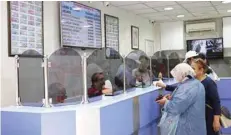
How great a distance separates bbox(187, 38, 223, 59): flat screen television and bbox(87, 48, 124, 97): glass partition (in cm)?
546

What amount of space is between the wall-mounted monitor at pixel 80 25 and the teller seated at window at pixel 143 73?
1346mm

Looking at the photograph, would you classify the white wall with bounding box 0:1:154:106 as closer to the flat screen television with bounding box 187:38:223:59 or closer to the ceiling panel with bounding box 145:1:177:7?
the ceiling panel with bounding box 145:1:177:7

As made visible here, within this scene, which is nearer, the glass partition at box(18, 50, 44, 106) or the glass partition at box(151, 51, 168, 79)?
the glass partition at box(18, 50, 44, 106)

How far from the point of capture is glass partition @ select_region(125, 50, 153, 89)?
3.14 meters

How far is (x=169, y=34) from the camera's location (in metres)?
8.14

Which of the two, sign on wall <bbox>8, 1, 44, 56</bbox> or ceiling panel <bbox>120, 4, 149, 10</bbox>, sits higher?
ceiling panel <bbox>120, 4, 149, 10</bbox>

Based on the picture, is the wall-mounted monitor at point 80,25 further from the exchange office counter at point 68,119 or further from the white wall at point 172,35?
the white wall at point 172,35

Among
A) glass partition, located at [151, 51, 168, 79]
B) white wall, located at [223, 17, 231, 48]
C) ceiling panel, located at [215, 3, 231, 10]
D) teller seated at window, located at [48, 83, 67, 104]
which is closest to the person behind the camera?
teller seated at window, located at [48, 83, 67, 104]

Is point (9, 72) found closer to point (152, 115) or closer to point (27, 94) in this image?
point (27, 94)

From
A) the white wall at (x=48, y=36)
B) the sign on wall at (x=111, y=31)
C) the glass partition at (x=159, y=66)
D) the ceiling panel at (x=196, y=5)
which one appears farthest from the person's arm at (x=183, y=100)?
the ceiling panel at (x=196, y=5)

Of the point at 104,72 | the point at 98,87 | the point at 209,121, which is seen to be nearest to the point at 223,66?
the point at 209,121

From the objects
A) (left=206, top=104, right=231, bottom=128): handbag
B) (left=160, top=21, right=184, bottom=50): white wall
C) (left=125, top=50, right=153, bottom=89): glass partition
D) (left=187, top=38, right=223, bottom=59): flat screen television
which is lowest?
(left=206, top=104, right=231, bottom=128): handbag

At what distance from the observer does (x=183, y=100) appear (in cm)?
251

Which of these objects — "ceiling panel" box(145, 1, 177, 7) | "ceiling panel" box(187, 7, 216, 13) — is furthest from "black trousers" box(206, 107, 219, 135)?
"ceiling panel" box(187, 7, 216, 13)
